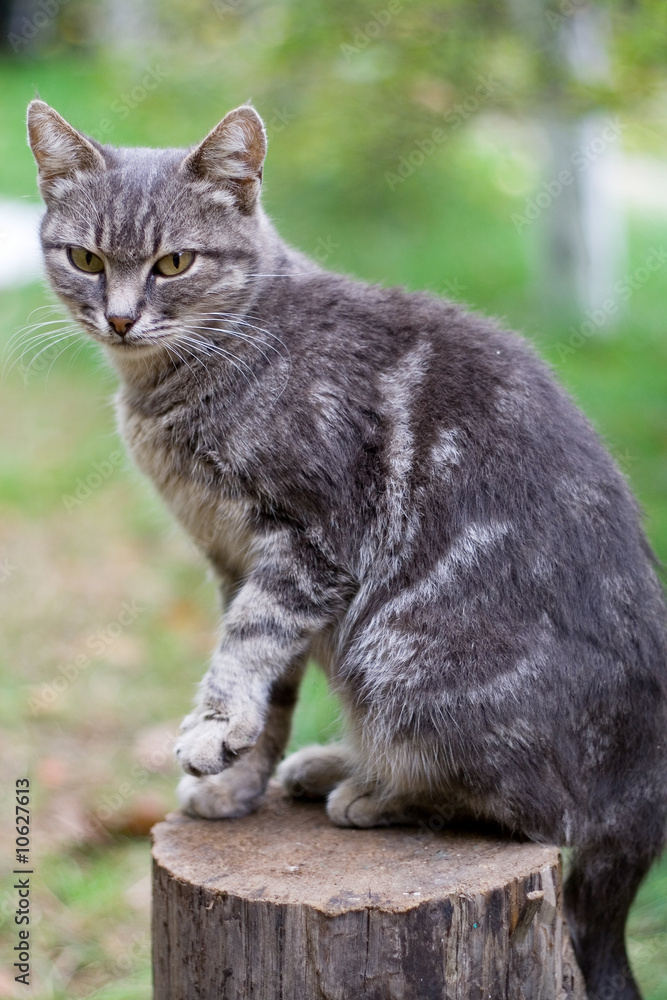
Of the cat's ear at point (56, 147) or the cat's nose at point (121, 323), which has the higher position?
the cat's ear at point (56, 147)

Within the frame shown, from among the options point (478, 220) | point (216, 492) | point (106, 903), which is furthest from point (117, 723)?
point (478, 220)

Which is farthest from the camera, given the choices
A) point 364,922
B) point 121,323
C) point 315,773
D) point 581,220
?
point 581,220

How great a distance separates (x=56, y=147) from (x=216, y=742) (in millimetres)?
1634

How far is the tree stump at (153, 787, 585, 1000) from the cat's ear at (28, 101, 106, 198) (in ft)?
5.97

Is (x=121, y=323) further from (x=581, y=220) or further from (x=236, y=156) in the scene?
(x=581, y=220)

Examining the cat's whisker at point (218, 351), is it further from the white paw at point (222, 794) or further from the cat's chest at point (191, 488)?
the white paw at point (222, 794)

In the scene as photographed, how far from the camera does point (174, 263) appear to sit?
268cm

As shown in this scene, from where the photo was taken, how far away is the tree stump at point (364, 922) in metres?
2.21

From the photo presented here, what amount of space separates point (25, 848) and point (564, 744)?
196cm

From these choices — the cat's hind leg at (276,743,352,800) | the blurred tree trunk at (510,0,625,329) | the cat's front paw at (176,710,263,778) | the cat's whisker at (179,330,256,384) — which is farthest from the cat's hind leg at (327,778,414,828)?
the blurred tree trunk at (510,0,625,329)

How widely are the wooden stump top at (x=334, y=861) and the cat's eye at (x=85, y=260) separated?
1.50m

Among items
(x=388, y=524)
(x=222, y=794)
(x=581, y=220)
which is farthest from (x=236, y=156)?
(x=581, y=220)

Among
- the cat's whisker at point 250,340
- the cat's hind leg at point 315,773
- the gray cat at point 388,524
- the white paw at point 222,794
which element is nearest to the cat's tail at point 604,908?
the gray cat at point 388,524

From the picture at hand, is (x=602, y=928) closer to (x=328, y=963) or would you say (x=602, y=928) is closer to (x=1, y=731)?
(x=328, y=963)
